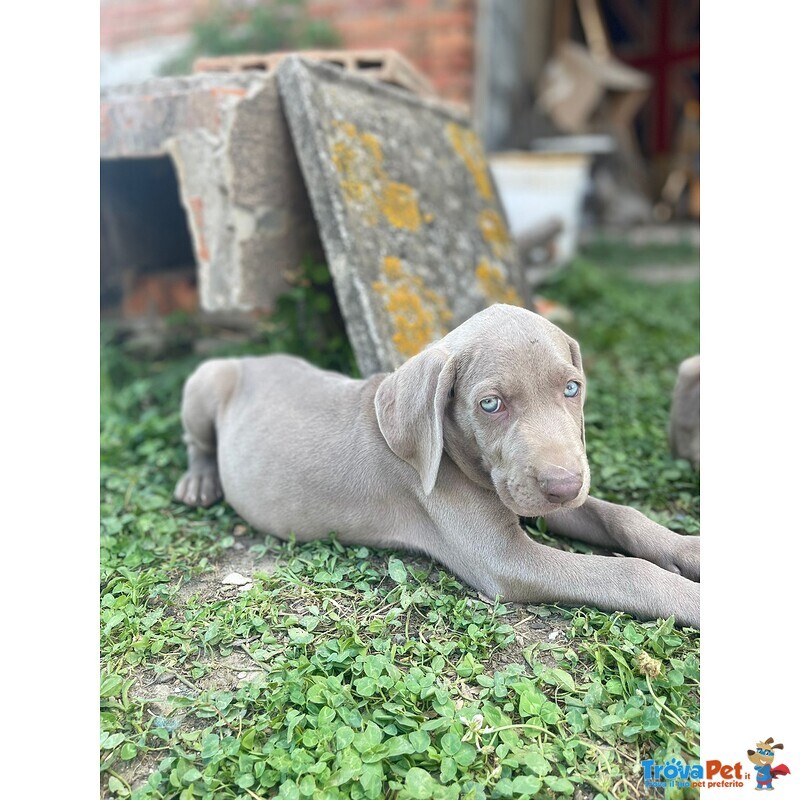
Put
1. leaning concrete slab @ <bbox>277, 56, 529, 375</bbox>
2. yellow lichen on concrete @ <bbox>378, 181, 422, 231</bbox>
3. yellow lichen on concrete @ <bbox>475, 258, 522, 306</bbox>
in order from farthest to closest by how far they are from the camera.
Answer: yellow lichen on concrete @ <bbox>475, 258, 522, 306</bbox> < yellow lichen on concrete @ <bbox>378, 181, 422, 231</bbox> < leaning concrete slab @ <bbox>277, 56, 529, 375</bbox>

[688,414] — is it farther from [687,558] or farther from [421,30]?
[421,30]

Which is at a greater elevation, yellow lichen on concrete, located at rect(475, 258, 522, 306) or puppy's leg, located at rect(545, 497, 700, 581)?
yellow lichen on concrete, located at rect(475, 258, 522, 306)

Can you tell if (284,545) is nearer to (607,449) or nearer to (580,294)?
(607,449)

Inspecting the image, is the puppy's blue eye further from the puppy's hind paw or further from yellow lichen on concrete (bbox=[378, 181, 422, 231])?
yellow lichen on concrete (bbox=[378, 181, 422, 231])

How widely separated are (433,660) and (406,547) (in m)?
0.69

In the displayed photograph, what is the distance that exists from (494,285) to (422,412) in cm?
247

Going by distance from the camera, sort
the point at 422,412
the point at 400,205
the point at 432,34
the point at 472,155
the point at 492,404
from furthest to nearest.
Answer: the point at 432,34 < the point at 472,155 < the point at 400,205 < the point at 422,412 < the point at 492,404

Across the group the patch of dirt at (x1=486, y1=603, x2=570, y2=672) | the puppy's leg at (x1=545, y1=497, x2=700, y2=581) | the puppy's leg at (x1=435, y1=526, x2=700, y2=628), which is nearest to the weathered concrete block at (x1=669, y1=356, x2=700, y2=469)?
the puppy's leg at (x1=545, y1=497, x2=700, y2=581)

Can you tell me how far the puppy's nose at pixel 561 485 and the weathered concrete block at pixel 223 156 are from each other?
2.50 meters

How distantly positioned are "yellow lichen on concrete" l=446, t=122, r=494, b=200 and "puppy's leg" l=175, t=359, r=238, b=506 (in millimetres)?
2502

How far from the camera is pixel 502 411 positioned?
290 cm

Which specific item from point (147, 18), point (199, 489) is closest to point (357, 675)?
point (199, 489)
